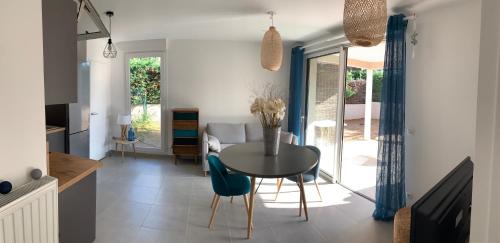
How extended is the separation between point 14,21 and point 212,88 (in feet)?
15.9

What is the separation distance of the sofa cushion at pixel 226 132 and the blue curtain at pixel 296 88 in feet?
3.41

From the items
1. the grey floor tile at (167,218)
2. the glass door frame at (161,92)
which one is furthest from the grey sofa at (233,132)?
the grey floor tile at (167,218)

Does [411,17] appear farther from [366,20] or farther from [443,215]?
[443,215]

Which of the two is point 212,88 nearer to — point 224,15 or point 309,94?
point 309,94

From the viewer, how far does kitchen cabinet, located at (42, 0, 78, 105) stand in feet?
5.16

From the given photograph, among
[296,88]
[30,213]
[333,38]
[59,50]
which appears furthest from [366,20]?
[296,88]

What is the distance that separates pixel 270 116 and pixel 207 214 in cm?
139

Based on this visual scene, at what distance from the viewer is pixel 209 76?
19.9ft

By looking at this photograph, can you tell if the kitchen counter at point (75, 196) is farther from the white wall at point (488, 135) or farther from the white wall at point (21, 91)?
the white wall at point (488, 135)

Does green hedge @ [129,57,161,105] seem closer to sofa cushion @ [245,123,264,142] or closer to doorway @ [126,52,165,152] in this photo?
doorway @ [126,52,165,152]

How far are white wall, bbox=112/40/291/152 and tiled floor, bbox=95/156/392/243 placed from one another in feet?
5.74

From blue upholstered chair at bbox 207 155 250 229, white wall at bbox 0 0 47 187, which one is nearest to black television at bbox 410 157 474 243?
white wall at bbox 0 0 47 187

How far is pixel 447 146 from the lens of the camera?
9.37ft

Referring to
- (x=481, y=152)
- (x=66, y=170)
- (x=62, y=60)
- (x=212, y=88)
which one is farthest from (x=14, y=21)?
(x=212, y=88)
